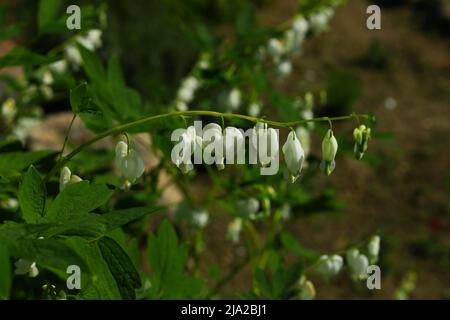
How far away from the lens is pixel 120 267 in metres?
1.51

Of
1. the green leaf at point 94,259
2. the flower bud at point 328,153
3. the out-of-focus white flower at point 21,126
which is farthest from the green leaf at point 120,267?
the out-of-focus white flower at point 21,126

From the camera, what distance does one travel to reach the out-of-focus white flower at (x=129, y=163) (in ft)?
5.71

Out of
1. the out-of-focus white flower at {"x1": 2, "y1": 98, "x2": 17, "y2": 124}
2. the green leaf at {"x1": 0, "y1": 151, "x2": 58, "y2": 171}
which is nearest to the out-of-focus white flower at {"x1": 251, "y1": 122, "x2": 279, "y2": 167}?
the green leaf at {"x1": 0, "y1": 151, "x2": 58, "y2": 171}

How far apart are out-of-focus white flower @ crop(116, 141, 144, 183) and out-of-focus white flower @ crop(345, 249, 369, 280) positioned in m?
0.88

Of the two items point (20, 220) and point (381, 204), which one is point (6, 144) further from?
point (381, 204)

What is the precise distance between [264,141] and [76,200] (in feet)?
1.59

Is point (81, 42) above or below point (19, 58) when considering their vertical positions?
above

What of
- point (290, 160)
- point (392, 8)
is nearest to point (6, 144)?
point (290, 160)

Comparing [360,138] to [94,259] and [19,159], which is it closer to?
[94,259]

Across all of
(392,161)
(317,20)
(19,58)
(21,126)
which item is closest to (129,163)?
(19,58)

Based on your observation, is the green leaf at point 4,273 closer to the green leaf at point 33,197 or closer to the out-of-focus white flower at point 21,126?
the green leaf at point 33,197

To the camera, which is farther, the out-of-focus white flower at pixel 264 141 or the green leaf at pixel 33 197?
the out-of-focus white flower at pixel 264 141

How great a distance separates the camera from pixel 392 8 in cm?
948

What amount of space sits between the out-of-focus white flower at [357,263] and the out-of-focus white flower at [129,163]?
2.90 ft
